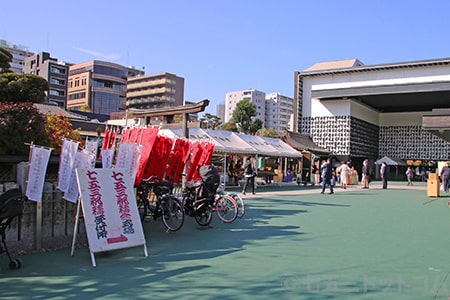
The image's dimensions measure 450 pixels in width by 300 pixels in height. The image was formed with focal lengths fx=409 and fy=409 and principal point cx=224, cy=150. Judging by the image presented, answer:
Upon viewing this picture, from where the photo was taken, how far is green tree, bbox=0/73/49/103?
927 cm

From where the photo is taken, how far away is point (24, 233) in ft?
18.6

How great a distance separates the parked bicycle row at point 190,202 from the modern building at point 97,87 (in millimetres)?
80101

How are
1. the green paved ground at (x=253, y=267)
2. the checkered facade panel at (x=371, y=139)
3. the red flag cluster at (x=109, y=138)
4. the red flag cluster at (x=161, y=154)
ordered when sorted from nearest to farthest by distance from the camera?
the green paved ground at (x=253, y=267) → the red flag cluster at (x=161, y=154) → the red flag cluster at (x=109, y=138) → the checkered facade panel at (x=371, y=139)

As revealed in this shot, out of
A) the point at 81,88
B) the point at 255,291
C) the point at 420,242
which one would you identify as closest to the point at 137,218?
the point at 255,291

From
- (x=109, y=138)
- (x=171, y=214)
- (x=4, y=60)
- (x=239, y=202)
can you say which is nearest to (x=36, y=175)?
(x=171, y=214)

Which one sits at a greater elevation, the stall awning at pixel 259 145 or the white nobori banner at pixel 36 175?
the stall awning at pixel 259 145

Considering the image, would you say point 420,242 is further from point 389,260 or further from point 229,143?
point 229,143

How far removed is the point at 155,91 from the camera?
90812 mm

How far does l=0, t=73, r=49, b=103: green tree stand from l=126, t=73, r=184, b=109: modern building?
79.6 meters

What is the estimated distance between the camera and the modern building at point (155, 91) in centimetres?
9000

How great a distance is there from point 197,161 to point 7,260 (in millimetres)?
6639

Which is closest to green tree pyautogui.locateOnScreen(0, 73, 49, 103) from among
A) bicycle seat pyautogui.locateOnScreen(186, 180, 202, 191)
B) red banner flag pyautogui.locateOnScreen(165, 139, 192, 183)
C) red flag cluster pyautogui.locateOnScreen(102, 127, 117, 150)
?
red flag cluster pyautogui.locateOnScreen(102, 127, 117, 150)

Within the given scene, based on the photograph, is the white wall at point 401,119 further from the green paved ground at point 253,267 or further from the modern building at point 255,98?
the modern building at point 255,98

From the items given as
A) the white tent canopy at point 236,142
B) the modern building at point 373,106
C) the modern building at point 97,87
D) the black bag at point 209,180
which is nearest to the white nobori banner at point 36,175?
the black bag at point 209,180
